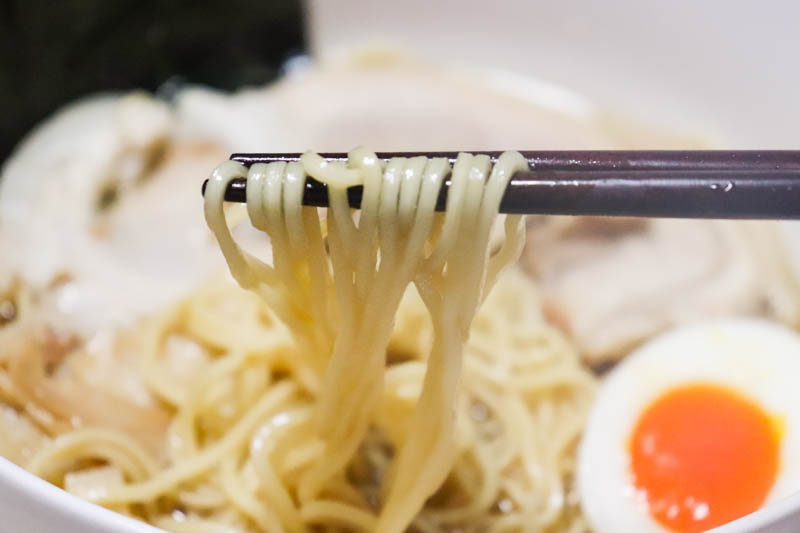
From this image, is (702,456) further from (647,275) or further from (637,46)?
(637,46)

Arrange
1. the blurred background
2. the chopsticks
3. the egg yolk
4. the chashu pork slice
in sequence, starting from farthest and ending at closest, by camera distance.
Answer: the blurred background < the chashu pork slice < the egg yolk < the chopsticks

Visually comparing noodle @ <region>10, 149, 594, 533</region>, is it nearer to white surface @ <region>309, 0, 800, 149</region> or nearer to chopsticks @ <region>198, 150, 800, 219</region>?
chopsticks @ <region>198, 150, 800, 219</region>

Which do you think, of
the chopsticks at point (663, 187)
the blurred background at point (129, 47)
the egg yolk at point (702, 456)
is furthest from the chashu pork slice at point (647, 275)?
the blurred background at point (129, 47)

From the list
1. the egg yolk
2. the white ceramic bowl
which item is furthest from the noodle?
the white ceramic bowl

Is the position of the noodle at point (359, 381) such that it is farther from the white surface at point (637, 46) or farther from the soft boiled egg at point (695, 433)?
the white surface at point (637, 46)

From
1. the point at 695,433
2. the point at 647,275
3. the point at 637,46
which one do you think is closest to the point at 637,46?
the point at 637,46

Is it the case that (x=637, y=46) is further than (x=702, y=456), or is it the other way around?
(x=637, y=46)
